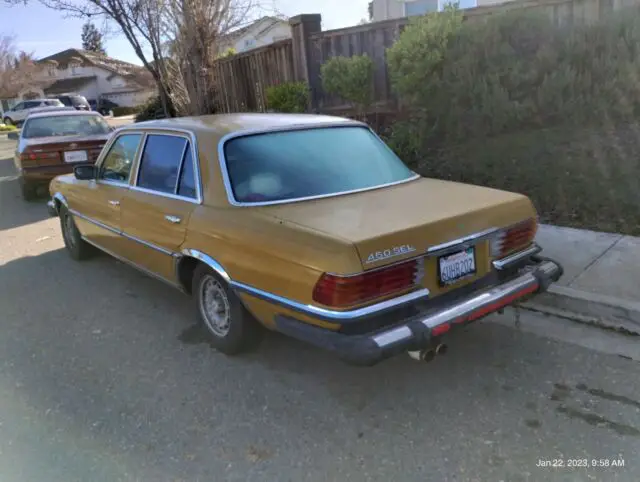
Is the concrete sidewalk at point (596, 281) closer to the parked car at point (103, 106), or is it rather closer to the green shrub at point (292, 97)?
the green shrub at point (292, 97)

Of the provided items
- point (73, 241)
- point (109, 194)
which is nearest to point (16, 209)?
point (73, 241)

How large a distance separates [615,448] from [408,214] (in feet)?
5.23

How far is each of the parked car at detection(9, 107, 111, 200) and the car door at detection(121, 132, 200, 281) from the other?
5896 millimetres

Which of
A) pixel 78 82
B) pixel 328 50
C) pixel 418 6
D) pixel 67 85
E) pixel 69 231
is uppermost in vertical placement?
pixel 418 6

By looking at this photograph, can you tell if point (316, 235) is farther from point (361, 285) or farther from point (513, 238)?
point (513, 238)

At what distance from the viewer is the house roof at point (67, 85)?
201 ft

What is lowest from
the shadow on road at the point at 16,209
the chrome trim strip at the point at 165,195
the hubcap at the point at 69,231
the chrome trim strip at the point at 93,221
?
the shadow on road at the point at 16,209

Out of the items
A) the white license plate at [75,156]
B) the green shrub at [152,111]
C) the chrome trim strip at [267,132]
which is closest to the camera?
the chrome trim strip at [267,132]

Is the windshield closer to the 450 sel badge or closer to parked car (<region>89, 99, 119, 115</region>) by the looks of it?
the 450 sel badge

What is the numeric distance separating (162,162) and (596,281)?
140 inches

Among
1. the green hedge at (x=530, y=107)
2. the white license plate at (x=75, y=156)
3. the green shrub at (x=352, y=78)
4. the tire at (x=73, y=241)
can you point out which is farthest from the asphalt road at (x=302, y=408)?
the white license plate at (x=75, y=156)

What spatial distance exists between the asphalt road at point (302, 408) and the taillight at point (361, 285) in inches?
29.8

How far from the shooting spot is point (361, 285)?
2904 millimetres

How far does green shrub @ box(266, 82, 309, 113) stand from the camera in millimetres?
10359
